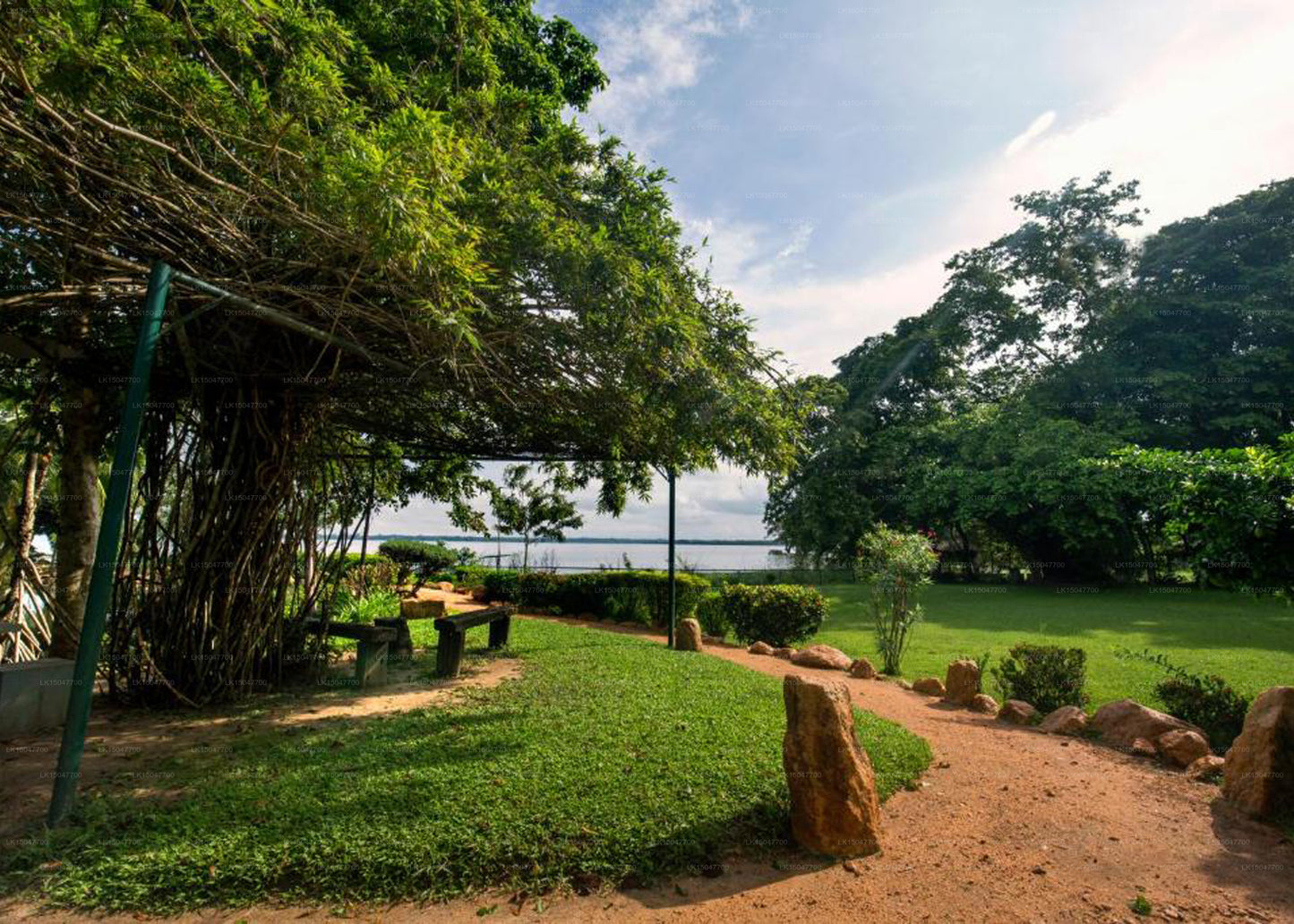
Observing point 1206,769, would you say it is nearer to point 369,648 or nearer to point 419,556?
point 369,648

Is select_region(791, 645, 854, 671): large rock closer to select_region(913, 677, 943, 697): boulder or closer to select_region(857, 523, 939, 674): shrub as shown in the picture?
select_region(857, 523, 939, 674): shrub

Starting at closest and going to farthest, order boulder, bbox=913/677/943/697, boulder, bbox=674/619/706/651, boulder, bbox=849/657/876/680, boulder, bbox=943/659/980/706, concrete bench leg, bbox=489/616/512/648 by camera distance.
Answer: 1. boulder, bbox=943/659/980/706
2. boulder, bbox=913/677/943/697
3. boulder, bbox=849/657/876/680
4. concrete bench leg, bbox=489/616/512/648
5. boulder, bbox=674/619/706/651

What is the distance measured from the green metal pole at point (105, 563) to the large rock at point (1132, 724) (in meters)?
7.27

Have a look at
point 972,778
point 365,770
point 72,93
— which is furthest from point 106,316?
point 972,778

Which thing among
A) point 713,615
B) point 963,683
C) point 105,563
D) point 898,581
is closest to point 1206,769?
point 963,683

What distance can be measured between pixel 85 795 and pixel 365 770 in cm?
151

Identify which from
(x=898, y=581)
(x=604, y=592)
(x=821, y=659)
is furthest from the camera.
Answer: (x=604, y=592)

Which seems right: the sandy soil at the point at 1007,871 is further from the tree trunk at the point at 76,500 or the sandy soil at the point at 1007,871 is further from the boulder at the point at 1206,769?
the tree trunk at the point at 76,500

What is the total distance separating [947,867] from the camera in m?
3.07

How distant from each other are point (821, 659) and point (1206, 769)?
4.02 metres

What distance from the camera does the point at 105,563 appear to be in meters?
3.30

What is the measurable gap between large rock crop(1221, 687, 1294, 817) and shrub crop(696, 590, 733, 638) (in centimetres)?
717

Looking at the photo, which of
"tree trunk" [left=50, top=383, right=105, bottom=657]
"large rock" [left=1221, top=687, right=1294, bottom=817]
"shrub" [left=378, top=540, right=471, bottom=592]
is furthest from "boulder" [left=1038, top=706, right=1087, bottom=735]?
"shrub" [left=378, top=540, right=471, bottom=592]

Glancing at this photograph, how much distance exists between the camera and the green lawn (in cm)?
772
